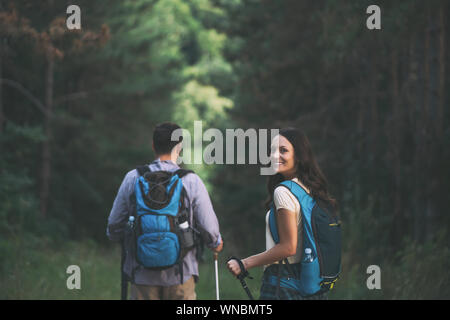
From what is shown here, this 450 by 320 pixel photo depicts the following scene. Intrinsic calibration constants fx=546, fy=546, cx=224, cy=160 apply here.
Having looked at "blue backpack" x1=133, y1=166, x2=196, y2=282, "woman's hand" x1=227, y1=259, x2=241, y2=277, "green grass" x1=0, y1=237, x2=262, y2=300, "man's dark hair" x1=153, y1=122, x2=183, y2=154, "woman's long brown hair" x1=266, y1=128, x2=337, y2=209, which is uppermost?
"man's dark hair" x1=153, y1=122, x2=183, y2=154

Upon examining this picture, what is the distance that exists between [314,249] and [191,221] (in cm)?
116

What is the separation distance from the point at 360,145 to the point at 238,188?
5.67 m

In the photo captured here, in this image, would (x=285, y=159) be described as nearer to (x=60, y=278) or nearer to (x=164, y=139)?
(x=164, y=139)

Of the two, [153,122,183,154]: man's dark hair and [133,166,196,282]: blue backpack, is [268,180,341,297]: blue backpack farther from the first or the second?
[153,122,183,154]: man's dark hair

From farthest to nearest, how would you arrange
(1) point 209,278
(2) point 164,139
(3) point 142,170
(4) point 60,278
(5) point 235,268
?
(1) point 209,278 < (4) point 60,278 < (2) point 164,139 < (3) point 142,170 < (5) point 235,268

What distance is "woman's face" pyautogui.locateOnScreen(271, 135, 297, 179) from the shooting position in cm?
311

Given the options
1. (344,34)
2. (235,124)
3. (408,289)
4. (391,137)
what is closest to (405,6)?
(344,34)

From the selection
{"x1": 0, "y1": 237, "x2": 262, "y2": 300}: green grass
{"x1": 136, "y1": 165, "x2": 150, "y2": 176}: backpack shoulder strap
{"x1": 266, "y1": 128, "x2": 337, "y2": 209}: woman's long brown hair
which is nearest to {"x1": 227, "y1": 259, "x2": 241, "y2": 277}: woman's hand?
{"x1": 266, "y1": 128, "x2": 337, "y2": 209}: woman's long brown hair

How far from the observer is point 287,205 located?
2.91 meters

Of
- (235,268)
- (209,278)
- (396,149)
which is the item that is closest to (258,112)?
(396,149)

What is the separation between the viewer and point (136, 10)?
18531 mm

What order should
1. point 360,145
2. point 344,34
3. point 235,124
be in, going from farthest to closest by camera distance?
point 235,124
point 360,145
point 344,34
